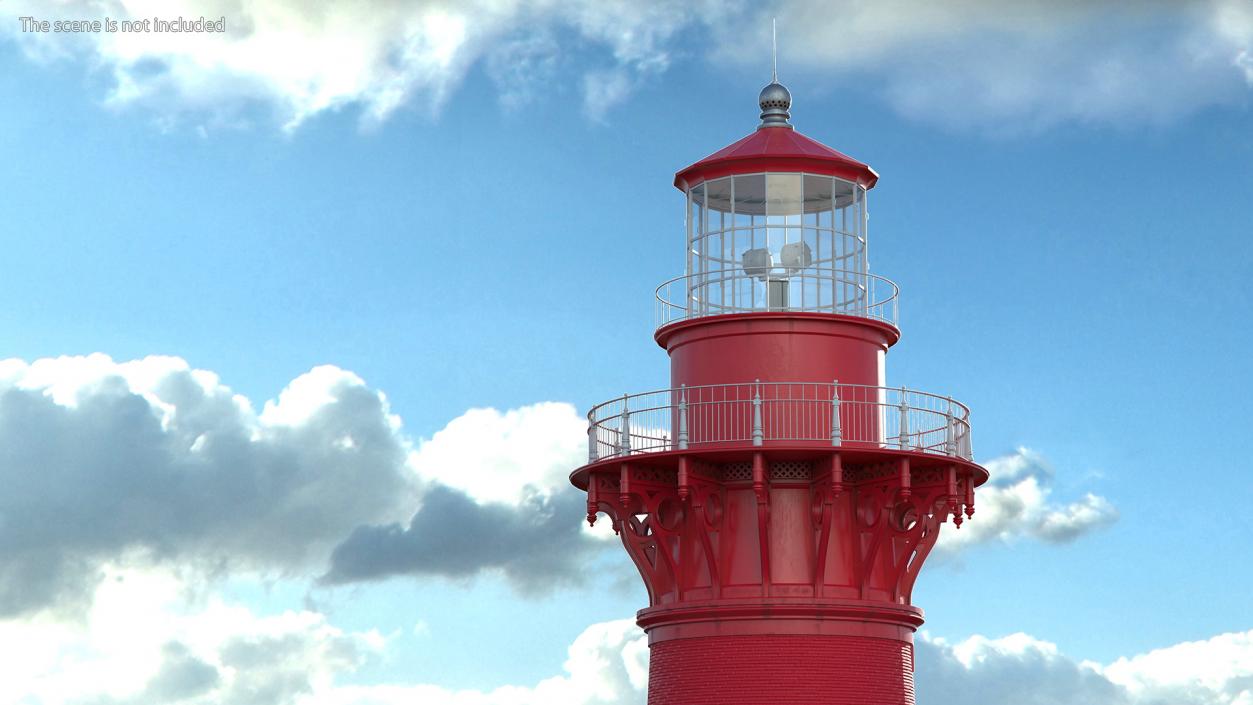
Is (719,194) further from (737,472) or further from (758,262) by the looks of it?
(737,472)

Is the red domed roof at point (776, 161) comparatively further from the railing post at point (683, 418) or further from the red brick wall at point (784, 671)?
the red brick wall at point (784, 671)

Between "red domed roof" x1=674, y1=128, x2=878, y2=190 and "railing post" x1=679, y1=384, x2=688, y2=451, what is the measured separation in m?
4.24

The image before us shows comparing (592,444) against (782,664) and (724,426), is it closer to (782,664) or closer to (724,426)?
(724,426)

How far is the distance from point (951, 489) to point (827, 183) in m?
6.50

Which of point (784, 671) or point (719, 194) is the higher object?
point (719, 194)

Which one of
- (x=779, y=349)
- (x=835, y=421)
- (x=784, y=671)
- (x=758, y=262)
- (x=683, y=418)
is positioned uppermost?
(x=758, y=262)

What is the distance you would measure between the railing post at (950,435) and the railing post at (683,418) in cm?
447

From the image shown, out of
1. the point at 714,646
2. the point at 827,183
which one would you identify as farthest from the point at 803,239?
the point at 714,646

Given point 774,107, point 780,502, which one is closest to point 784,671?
point 780,502

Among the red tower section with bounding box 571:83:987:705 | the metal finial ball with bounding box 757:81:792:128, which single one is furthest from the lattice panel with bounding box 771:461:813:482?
the metal finial ball with bounding box 757:81:792:128

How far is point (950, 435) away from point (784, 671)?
16.4 feet

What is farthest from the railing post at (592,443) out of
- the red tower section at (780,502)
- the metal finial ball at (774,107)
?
the metal finial ball at (774,107)

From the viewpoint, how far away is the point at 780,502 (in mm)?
38719

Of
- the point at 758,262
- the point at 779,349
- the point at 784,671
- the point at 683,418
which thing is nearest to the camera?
the point at 784,671
